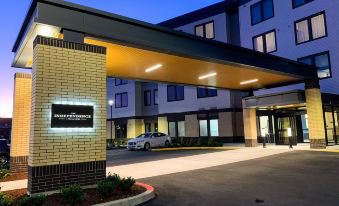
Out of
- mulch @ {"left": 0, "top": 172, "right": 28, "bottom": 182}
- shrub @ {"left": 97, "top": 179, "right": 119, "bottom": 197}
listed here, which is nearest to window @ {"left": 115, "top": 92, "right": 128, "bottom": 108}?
mulch @ {"left": 0, "top": 172, "right": 28, "bottom": 182}

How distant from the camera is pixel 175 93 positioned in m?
37.7

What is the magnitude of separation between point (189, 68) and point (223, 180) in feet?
24.9

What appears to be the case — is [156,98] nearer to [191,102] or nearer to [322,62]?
[191,102]

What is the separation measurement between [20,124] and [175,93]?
26.1m

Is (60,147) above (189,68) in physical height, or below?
below

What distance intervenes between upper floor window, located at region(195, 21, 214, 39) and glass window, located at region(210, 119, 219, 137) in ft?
33.5

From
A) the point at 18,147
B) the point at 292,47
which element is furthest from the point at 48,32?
the point at 292,47

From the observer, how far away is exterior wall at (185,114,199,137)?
3512 centimetres

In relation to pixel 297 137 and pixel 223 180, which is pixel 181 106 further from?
pixel 223 180

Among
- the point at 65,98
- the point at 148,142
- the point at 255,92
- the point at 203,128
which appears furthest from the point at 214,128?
the point at 65,98

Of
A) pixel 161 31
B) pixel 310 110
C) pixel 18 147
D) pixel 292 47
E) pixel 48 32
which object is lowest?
pixel 18 147

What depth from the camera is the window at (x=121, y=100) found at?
44.9 metres

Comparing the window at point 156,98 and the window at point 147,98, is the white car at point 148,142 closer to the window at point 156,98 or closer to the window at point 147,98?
the window at point 156,98

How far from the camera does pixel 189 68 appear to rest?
16094mm
